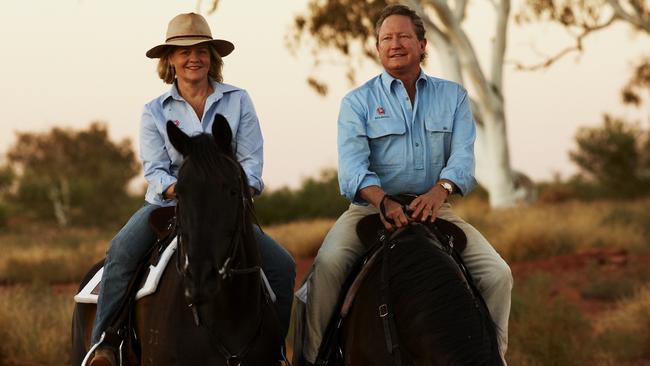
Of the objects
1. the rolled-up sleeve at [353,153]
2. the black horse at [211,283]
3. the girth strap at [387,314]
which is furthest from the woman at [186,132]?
the girth strap at [387,314]

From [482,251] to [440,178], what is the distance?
476 mm

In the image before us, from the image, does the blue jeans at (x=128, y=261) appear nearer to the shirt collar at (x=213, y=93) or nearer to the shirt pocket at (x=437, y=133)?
the shirt collar at (x=213, y=93)

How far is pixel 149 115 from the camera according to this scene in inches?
251

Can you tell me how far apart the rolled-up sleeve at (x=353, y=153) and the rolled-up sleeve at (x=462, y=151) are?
44 centimetres

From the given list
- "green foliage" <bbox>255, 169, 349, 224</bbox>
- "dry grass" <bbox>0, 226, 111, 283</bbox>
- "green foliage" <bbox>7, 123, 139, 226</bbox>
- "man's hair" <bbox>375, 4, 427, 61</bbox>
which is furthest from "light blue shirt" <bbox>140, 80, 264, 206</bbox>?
"green foliage" <bbox>7, 123, 139, 226</bbox>

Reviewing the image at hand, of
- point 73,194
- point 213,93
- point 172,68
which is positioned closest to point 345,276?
point 213,93

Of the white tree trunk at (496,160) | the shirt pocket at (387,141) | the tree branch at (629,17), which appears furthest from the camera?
the white tree trunk at (496,160)

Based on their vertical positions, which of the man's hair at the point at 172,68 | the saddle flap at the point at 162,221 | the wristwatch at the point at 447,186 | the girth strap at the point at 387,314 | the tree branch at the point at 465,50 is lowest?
the girth strap at the point at 387,314

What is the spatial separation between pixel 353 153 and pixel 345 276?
69cm

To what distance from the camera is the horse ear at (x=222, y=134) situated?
5367 millimetres

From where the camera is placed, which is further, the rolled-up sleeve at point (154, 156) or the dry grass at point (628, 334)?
the dry grass at point (628, 334)

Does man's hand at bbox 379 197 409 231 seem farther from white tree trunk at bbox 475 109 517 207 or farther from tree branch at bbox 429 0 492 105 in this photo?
white tree trunk at bbox 475 109 517 207

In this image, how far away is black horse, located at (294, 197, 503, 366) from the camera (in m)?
5.10

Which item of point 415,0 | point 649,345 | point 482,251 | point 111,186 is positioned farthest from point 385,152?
point 111,186
